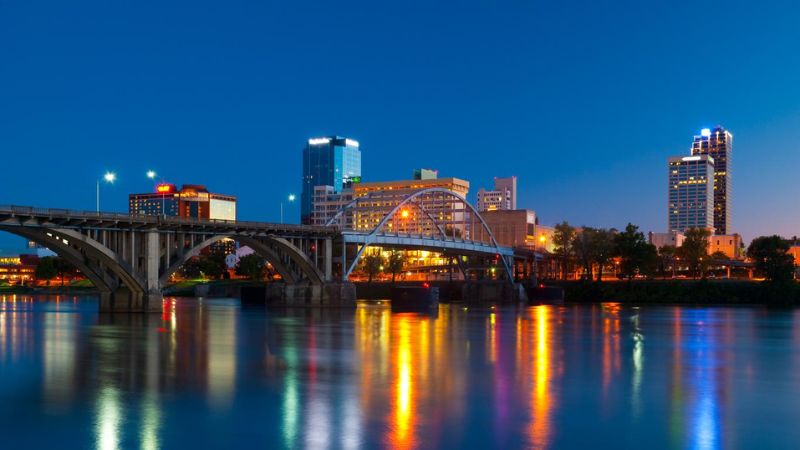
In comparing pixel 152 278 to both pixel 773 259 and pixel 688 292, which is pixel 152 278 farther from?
pixel 773 259

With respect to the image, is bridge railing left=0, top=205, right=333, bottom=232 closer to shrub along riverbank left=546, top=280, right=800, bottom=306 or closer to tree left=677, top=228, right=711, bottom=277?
shrub along riverbank left=546, top=280, right=800, bottom=306

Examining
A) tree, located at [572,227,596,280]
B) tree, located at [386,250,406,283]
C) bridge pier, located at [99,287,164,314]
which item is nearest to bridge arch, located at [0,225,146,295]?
bridge pier, located at [99,287,164,314]

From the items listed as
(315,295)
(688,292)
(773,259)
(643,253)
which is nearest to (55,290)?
(315,295)

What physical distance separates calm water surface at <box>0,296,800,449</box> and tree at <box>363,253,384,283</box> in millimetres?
128520

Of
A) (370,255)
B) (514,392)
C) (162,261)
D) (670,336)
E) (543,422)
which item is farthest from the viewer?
(370,255)

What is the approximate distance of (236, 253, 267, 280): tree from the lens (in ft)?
591

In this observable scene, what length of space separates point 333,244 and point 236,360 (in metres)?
77.2

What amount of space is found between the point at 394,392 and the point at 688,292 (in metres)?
114

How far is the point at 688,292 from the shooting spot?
130 meters

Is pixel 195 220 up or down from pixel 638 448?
up

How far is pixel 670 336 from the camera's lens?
5403 centimetres

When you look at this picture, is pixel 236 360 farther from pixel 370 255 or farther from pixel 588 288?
pixel 370 255

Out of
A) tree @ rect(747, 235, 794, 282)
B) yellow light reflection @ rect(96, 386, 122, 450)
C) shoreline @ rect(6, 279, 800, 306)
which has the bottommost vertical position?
shoreline @ rect(6, 279, 800, 306)

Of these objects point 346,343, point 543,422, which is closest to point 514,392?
point 543,422
